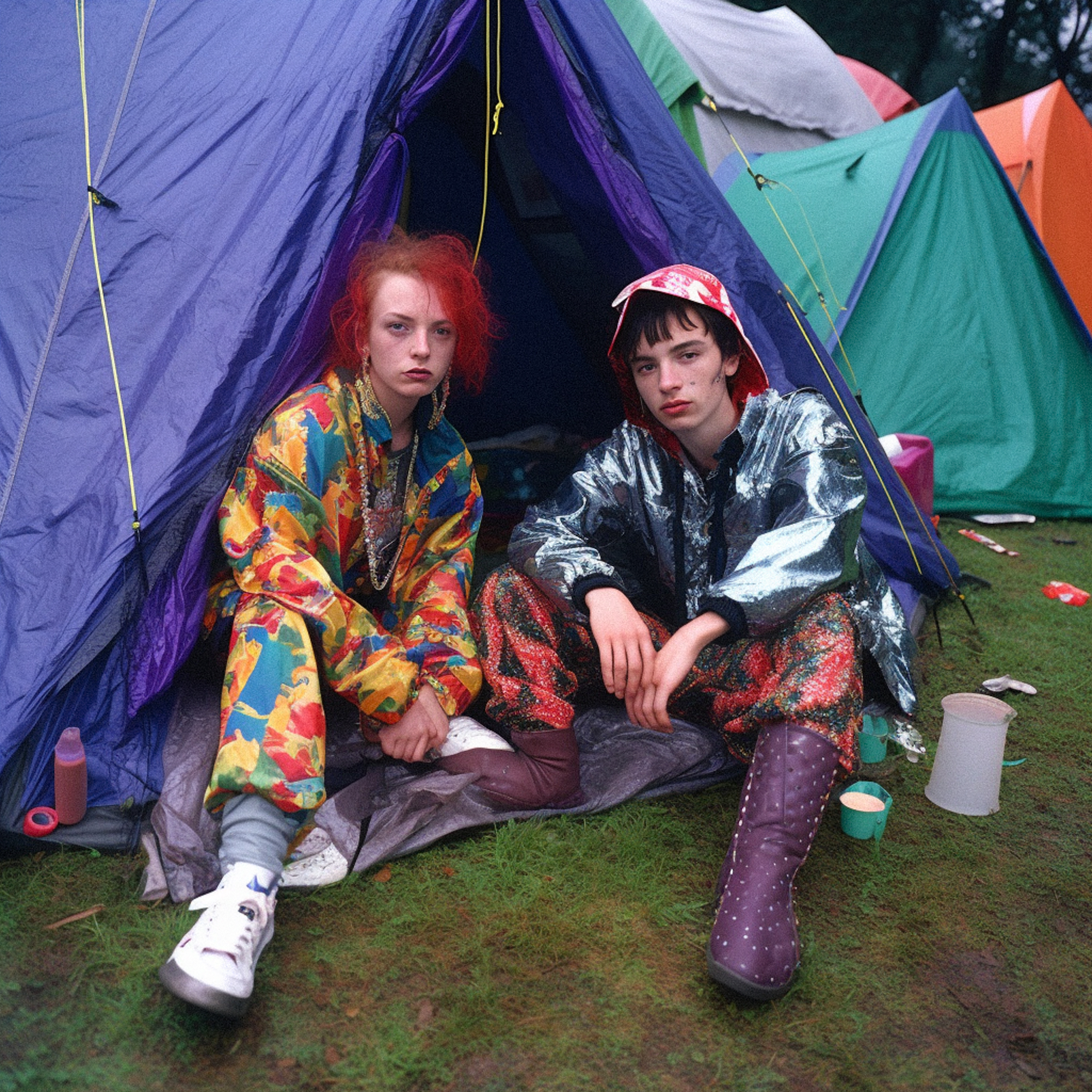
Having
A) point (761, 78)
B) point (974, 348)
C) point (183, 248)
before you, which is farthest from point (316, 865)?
point (761, 78)

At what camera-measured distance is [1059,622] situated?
10.8ft

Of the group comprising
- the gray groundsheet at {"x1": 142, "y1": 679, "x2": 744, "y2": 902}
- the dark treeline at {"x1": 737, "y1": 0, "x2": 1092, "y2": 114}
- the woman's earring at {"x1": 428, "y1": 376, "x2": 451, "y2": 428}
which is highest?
the dark treeline at {"x1": 737, "y1": 0, "x2": 1092, "y2": 114}

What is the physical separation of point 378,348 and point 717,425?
29.0 inches

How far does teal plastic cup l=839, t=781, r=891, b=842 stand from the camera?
2.03 metres

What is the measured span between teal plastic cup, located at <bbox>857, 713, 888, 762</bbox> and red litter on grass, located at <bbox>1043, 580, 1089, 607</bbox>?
5.02ft

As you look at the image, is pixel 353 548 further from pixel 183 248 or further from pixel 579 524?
pixel 183 248

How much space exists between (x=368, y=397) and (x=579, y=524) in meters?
0.53

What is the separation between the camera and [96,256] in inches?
83.8

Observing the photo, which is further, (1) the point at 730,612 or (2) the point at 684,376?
(2) the point at 684,376

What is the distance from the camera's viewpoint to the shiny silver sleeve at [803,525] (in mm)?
1833

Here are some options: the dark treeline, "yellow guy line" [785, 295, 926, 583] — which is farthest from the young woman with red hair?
the dark treeline

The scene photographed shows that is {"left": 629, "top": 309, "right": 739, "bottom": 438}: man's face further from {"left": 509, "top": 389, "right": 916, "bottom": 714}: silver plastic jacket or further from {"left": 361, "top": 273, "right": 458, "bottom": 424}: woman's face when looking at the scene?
{"left": 361, "top": 273, "right": 458, "bottom": 424}: woman's face

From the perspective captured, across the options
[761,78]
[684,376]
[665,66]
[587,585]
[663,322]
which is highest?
[761,78]

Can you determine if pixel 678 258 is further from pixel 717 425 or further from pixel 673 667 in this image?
pixel 673 667
